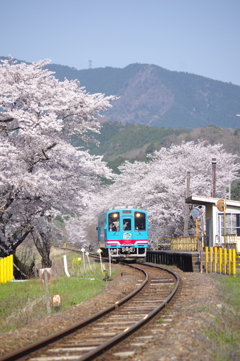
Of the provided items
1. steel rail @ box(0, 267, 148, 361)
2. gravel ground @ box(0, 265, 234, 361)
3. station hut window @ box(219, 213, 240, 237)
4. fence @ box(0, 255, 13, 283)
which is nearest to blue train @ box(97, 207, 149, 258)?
station hut window @ box(219, 213, 240, 237)

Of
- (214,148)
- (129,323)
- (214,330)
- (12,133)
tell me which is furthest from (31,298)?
(214,148)

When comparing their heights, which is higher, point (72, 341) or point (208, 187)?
point (208, 187)

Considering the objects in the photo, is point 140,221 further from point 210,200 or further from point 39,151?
point 39,151

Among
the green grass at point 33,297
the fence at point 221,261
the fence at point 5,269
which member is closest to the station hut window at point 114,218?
the fence at point 221,261

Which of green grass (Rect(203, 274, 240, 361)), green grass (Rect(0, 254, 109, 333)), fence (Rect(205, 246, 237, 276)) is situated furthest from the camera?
fence (Rect(205, 246, 237, 276))

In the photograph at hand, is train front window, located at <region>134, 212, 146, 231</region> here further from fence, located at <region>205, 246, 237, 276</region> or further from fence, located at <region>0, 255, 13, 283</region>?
fence, located at <region>0, 255, 13, 283</region>

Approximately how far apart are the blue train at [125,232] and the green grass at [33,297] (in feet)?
29.3

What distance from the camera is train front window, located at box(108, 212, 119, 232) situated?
91.5 feet

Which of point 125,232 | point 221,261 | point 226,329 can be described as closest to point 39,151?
point 221,261

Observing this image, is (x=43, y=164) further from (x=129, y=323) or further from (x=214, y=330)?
(x=214, y=330)

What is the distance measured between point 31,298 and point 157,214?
27.4 m

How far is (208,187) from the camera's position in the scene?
139ft

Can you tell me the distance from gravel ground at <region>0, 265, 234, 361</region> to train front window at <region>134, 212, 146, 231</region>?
1449 cm

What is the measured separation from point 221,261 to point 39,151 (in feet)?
27.9
